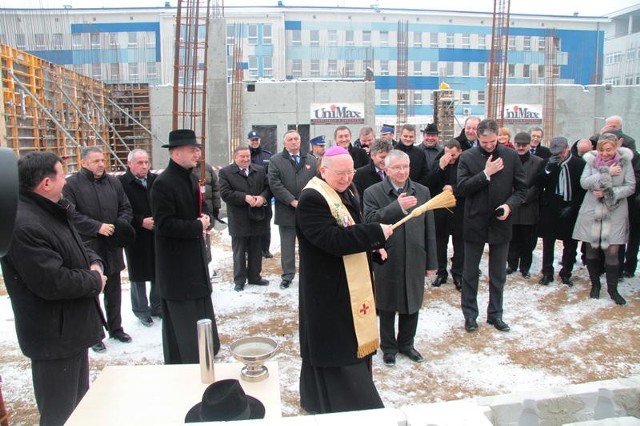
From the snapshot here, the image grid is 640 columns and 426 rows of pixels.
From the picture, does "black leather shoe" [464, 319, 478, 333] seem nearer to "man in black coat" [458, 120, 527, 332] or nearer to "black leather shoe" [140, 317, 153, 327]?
"man in black coat" [458, 120, 527, 332]

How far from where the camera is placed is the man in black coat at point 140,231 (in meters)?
4.83

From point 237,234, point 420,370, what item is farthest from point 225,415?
point 237,234

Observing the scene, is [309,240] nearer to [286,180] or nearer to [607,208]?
[286,180]

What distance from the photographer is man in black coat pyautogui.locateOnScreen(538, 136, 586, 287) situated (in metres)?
5.89

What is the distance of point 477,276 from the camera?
4746 millimetres

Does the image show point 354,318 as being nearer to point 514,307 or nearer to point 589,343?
point 589,343

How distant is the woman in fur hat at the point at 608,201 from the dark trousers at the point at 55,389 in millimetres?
5184

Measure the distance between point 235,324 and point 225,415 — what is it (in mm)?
3357

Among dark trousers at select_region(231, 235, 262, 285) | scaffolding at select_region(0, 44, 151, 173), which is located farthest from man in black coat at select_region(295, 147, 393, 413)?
scaffolding at select_region(0, 44, 151, 173)

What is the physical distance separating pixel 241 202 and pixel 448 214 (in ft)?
8.54

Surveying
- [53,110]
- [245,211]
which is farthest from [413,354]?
[53,110]

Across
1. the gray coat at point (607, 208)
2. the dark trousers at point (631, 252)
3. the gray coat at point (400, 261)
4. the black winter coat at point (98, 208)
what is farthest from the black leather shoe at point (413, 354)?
the dark trousers at point (631, 252)

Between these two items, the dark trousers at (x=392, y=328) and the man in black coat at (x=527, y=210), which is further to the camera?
the man in black coat at (x=527, y=210)

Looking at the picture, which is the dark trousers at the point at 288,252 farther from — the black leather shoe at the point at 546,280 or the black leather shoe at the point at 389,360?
the black leather shoe at the point at 546,280
